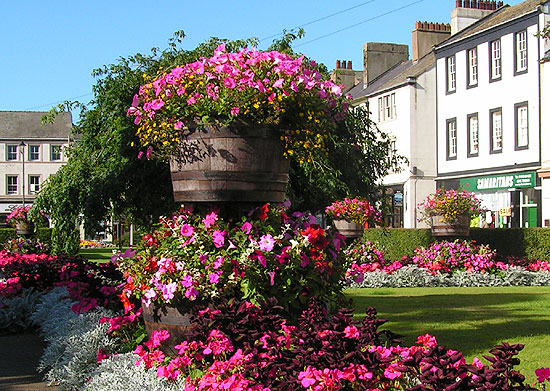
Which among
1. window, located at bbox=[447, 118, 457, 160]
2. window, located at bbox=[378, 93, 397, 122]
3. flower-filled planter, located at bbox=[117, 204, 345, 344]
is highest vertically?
window, located at bbox=[378, 93, 397, 122]

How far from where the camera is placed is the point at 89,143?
9.52 meters

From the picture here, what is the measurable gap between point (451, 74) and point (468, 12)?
3839mm

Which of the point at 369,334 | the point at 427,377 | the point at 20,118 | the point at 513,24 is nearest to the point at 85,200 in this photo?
the point at 369,334

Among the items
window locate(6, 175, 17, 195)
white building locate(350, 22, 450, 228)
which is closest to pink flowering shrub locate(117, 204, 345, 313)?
white building locate(350, 22, 450, 228)

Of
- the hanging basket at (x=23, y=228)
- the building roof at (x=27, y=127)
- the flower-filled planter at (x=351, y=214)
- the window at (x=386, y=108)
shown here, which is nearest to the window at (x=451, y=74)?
the window at (x=386, y=108)

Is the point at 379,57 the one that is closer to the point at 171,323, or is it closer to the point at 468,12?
the point at 468,12

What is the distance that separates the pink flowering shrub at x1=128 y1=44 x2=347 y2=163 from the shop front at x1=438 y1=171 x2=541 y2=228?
26327 millimetres

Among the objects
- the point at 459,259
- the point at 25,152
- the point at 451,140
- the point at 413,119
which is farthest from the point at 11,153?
the point at 459,259

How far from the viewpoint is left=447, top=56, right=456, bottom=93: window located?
38219 millimetres

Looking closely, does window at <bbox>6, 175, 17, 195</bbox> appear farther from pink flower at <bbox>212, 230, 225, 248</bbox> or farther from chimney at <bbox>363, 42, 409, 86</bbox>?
pink flower at <bbox>212, 230, 225, 248</bbox>

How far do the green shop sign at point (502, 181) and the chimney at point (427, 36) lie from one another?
31.0 ft

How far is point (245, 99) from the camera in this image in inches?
213

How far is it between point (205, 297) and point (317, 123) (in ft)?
4.97

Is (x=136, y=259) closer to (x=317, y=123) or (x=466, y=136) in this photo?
(x=317, y=123)
